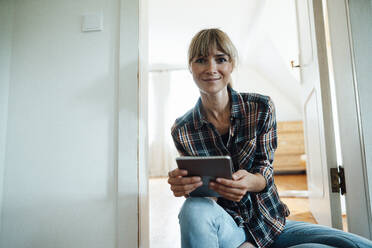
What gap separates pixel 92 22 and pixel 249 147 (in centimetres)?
88

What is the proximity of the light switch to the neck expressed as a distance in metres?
0.58

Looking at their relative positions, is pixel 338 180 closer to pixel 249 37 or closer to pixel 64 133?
pixel 64 133

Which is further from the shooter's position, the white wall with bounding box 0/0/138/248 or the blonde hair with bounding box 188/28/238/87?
the white wall with bounding box 0/0/138/248

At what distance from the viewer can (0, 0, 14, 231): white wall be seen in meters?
1.08

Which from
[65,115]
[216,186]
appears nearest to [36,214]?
[65,115]

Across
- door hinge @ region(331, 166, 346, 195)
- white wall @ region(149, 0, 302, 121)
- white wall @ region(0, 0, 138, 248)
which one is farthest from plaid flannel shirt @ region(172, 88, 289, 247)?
white wall @ region(149, 0, 302, 121)

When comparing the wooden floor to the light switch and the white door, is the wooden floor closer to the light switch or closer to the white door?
the white door

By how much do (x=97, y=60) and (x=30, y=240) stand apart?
2.72 feet

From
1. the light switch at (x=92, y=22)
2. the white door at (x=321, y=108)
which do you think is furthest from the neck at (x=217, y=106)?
the light switch at (x=92, y=22)

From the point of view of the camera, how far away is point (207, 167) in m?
0.61

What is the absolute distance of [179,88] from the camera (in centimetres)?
478

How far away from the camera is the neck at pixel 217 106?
0.90 metres

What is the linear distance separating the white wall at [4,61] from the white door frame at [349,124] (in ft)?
4.77

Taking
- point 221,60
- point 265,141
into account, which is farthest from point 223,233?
point 221,60
